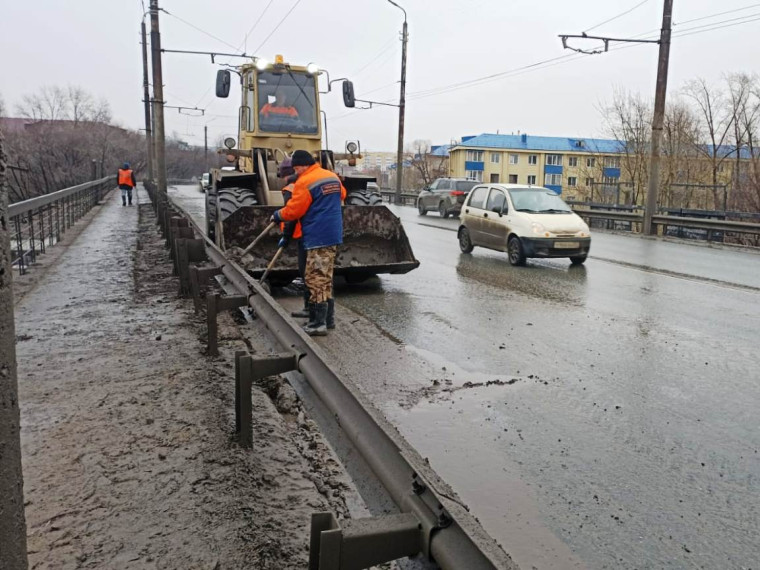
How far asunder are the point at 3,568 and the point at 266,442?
Result: 2262 millimetres

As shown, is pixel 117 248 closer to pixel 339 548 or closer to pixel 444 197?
pixel 339 548

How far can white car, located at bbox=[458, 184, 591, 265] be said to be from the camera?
12188 mm

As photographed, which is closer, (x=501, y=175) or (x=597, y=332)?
(x=597, y=332)

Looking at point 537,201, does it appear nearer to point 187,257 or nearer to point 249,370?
point 187,257

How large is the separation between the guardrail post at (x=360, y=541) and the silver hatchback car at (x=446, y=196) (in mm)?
26951

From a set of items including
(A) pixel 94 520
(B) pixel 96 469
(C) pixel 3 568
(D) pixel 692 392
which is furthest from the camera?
(D) pixel 692 392

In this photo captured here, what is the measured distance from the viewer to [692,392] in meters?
5.09

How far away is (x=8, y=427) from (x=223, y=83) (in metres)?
11.3

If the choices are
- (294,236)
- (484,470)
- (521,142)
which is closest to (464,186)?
(294,236)

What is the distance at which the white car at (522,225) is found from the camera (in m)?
12.2

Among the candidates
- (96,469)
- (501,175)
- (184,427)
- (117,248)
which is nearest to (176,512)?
(96,469)

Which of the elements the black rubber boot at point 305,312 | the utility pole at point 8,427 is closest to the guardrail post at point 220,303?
the black rubber boot at point 305,312

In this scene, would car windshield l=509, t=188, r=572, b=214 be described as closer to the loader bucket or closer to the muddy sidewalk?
the loader bucket

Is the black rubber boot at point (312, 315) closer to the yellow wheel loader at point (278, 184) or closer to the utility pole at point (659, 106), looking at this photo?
the yellow wheel loader at point (278, 184)
